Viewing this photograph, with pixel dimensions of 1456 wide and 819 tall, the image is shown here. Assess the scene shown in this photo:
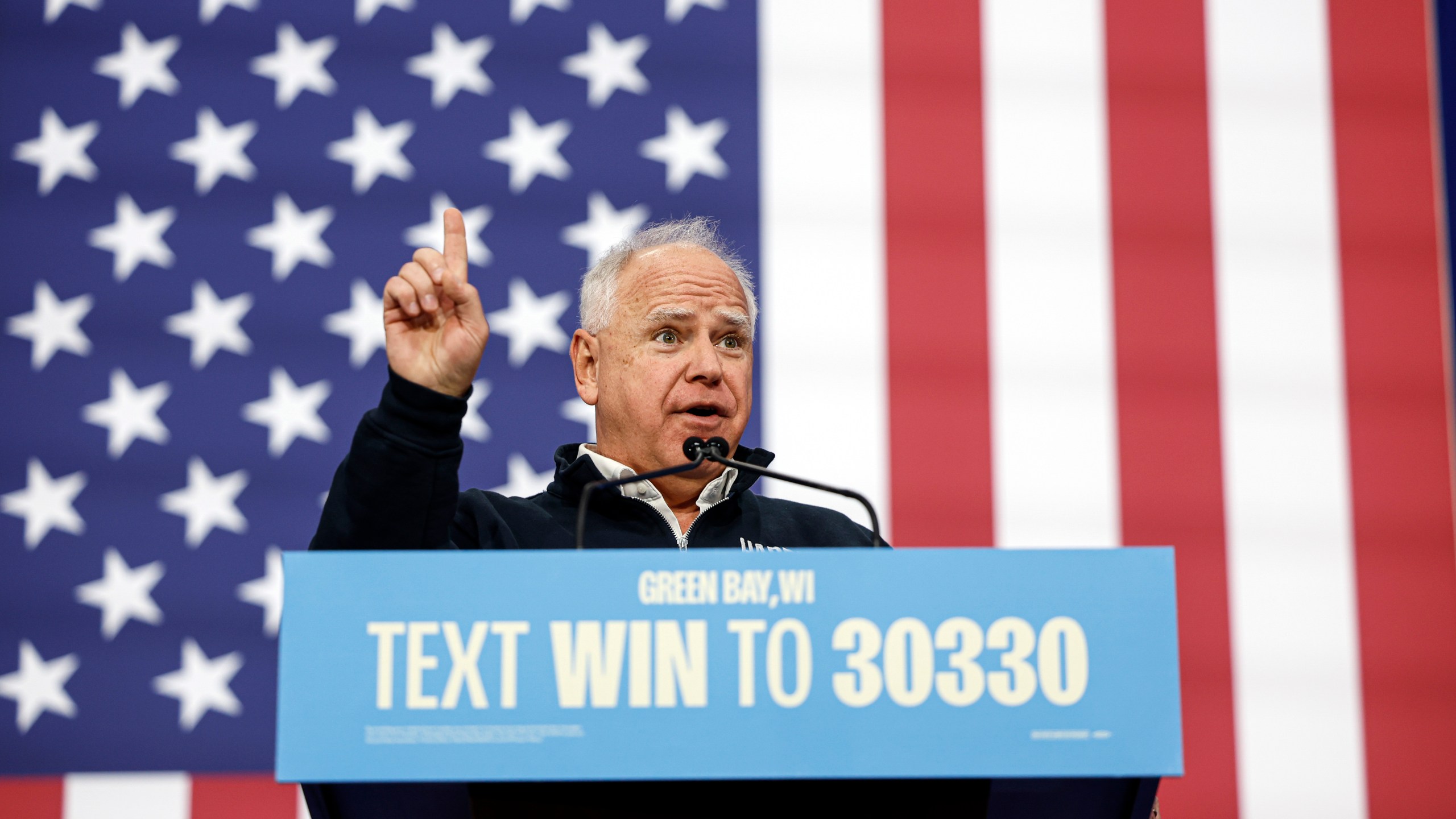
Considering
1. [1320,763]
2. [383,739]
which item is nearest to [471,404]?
[383,739]

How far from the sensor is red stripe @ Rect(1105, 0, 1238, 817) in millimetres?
2619

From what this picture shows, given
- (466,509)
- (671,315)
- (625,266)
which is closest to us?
(466,509)

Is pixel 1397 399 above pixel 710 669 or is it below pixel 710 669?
above

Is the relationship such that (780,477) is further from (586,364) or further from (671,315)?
(586,364)

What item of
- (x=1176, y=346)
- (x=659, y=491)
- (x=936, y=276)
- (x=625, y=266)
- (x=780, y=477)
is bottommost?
(x=780, y=477)

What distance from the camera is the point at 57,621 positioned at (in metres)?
2.45

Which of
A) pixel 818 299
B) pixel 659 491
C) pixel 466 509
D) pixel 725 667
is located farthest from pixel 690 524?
pixel 818 299

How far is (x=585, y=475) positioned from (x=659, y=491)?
0.35 feet

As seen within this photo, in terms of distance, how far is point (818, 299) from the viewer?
8.88ft

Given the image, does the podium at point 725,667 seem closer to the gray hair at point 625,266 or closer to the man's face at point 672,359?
the man's face at point 672,359

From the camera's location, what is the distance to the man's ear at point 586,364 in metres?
1.77

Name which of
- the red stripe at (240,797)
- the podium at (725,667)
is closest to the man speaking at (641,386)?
the podium at (725,667)

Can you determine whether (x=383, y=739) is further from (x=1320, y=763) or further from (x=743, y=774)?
(x=1320, y=763)

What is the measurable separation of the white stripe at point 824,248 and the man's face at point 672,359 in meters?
0.92
